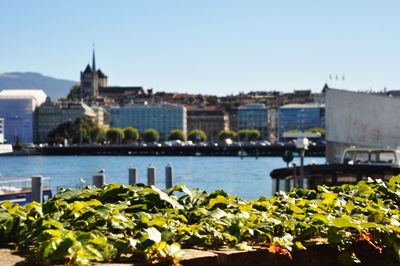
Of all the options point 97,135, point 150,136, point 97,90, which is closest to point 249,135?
point 150,136

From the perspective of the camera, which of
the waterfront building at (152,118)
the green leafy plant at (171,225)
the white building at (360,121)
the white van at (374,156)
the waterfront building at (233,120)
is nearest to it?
the green leafy plant at (171,225)

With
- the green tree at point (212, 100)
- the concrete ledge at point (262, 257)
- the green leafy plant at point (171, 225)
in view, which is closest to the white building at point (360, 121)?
the green leafy plant at point (171, 225)

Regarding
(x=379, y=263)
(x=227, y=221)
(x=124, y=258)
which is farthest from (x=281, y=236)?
(x=124, y=258)

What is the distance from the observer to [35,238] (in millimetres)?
1771

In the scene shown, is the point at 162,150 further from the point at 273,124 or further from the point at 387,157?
the point at 387,157

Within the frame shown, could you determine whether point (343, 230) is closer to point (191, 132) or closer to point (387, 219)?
point (387, 219)

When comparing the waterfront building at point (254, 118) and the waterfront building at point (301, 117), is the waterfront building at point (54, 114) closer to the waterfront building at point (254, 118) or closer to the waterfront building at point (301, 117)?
the waterfront building at point (254, 118)

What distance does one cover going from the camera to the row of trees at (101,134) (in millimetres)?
135250

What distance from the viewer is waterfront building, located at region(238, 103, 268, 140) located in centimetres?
16475

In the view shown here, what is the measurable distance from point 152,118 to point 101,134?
16.9m

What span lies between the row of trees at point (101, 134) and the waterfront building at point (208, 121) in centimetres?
994

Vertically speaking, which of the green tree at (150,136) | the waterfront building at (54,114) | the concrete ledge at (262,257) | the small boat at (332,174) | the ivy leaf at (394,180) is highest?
the waterfront building at (54,114)

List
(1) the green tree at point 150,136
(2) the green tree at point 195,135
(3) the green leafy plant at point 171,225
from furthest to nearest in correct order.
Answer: (2) the green tree at point 195,135, (1) the green tree at point 150,136, (3) the green leafy plant at point 171,225

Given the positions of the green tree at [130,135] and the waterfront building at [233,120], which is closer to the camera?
the green tree at [130,135]
